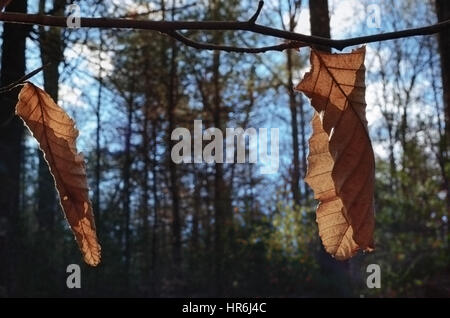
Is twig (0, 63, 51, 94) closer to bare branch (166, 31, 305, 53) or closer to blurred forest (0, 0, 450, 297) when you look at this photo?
bare branch (166, 31, 305, 53)

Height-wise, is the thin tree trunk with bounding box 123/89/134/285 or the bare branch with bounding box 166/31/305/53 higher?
the thin tree trunk with bounding box 123/89/134/285

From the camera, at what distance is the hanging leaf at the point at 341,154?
215 millimetres

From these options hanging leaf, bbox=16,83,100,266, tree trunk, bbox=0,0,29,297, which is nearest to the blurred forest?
tree trunk, bbox=0,0,29,297

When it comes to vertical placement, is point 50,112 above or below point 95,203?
below

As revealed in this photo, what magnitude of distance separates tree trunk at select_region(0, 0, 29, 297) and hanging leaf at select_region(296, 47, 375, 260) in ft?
16.0

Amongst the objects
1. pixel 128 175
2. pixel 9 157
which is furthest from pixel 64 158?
pixel 128 175

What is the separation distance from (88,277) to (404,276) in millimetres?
4289

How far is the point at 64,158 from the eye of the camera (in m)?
0.28

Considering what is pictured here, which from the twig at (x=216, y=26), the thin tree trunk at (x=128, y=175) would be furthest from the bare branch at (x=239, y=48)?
the thin tree trunk at (x=128, y=175)

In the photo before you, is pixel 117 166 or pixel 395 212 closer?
pixel 395 212

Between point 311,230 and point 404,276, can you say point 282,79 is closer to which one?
point 311,230

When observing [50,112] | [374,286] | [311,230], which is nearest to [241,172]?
[311,230]

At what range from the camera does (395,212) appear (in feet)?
22.7

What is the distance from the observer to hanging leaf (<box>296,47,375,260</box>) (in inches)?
8.5
